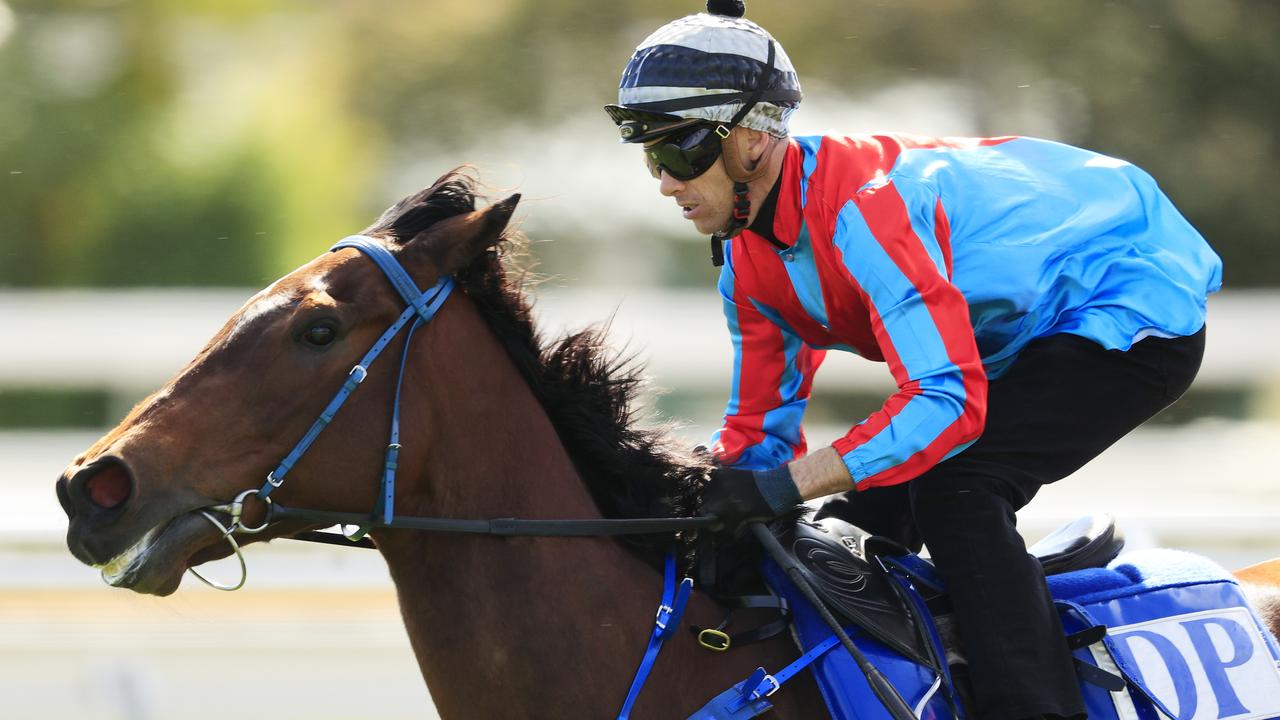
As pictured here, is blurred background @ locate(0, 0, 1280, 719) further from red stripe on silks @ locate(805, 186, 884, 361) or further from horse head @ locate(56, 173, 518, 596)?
horse head @ locate(56, 173, 518, 596)

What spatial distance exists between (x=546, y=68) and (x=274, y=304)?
46.2ft

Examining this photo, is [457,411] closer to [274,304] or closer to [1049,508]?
[274,304]

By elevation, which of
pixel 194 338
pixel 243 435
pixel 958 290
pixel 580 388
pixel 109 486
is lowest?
pixel 194 338

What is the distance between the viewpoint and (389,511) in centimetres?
228

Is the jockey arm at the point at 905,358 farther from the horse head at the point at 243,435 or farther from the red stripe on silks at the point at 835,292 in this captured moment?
the horse head at the point at 243,435

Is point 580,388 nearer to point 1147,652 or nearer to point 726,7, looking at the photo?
point 726,7

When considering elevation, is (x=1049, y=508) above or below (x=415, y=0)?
below

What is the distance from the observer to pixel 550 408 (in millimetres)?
2557

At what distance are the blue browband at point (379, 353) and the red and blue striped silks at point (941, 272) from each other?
2.42 feet

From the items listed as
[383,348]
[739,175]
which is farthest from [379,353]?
[739,175]

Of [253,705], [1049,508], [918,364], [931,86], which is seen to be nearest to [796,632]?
[918,364]

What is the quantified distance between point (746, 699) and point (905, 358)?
0.68 metres

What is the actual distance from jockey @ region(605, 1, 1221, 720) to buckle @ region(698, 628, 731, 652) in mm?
216

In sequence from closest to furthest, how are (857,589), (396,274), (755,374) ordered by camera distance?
(396,274), (857,589), (755,374)
